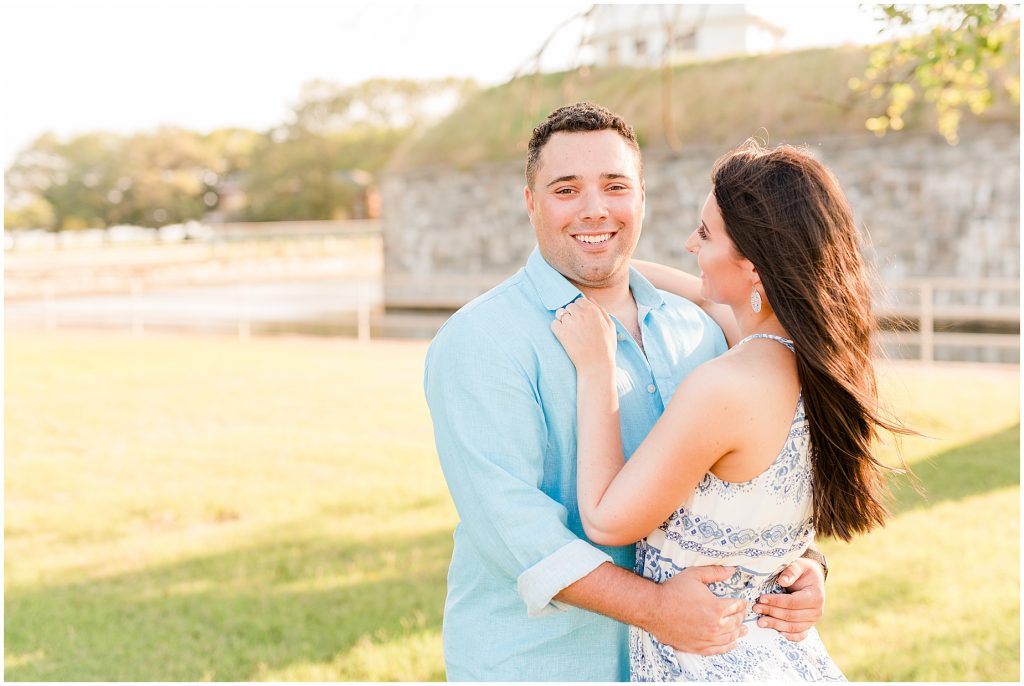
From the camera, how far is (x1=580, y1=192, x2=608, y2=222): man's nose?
249 cm

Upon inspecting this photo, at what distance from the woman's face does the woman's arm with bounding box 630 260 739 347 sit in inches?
25.8

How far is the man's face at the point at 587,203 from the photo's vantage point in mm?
2504

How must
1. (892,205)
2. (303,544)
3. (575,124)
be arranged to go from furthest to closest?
(892,205), (303,544), (575,124)

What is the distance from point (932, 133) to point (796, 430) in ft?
57.8

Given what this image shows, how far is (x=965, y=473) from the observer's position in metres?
7.80

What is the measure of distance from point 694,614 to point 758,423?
48 centimetres

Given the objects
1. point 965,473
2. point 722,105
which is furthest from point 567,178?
point 722,105

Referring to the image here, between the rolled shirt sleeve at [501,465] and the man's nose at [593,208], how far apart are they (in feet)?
1.42

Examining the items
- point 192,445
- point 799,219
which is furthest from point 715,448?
point 192,445

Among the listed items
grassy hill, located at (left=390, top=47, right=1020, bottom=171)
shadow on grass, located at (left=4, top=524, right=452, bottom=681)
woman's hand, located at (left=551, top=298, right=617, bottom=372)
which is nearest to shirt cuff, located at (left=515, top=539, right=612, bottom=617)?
woman's hand, located at (left=551, top=298, right=617, bottom=372)

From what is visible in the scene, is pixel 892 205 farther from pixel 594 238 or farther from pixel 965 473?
pixel 594 238

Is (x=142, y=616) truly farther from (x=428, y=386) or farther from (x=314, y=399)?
(x=314, y=399)

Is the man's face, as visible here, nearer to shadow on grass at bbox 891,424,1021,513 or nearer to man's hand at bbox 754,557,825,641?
man's hand at bbox 754,557,825,641

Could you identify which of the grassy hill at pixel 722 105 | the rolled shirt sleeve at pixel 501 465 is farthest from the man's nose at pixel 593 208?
the grassy hill at pixel 722 105
